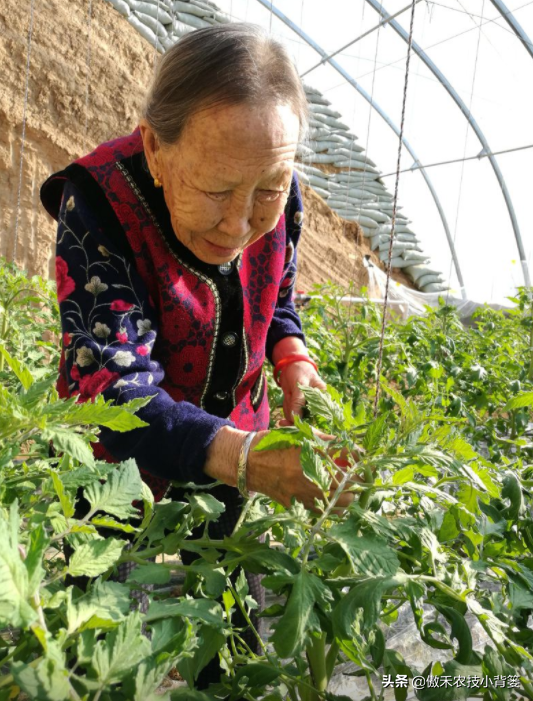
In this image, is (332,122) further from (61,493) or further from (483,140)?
(61,493)

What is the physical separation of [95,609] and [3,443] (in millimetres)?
204

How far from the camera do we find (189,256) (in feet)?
4.19

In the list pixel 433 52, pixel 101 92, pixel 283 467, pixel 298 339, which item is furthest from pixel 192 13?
pixel 283 467

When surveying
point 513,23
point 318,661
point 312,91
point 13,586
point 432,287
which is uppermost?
point 513,23

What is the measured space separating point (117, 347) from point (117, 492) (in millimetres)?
454

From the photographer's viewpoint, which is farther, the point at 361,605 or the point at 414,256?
the point at 414,256

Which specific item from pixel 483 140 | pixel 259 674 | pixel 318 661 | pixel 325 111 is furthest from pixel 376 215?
pixel 259 674

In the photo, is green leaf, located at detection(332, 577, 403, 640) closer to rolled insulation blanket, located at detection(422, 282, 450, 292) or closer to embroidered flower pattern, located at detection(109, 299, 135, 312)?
embroidered flower pattern, located at detection(109, 299, 135, 312)

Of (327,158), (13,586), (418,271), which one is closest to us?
(13,586)

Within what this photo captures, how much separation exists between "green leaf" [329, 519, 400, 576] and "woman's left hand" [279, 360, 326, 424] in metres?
0.66

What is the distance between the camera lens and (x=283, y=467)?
3.01ft

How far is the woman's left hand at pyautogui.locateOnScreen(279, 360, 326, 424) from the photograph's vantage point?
138 centimetres

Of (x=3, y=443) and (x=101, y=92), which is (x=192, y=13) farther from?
(x=3, y=443)

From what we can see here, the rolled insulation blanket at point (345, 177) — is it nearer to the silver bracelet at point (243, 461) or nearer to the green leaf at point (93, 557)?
the silver bracelet at point (243, 461)
